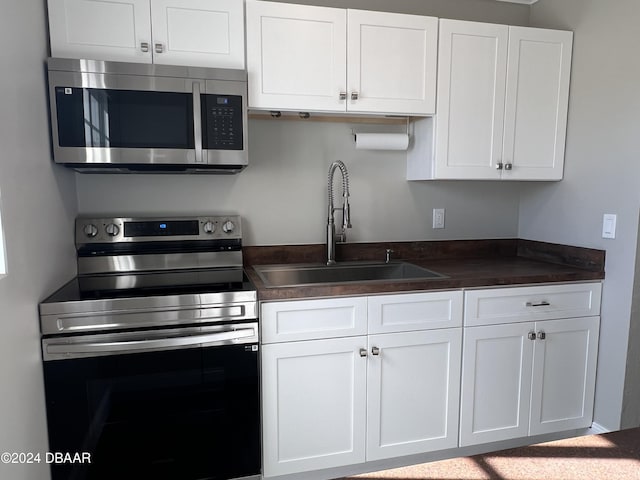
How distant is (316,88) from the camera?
1.96 metres

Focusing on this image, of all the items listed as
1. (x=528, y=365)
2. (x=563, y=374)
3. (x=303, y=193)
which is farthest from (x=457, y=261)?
(x=303, y=193)

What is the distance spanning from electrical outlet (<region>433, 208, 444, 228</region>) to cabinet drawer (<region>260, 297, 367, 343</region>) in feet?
3.10

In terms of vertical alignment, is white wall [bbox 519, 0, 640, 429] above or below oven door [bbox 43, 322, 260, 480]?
above

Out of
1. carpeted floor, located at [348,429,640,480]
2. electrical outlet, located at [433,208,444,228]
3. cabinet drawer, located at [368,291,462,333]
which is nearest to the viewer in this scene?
carpeted floor, located at [348,429,640,480]

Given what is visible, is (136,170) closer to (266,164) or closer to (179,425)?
(266,164)

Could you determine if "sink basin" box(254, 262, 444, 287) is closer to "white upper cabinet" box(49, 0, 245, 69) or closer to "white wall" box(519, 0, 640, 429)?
"white wall" box(519, 0, 640, 429)

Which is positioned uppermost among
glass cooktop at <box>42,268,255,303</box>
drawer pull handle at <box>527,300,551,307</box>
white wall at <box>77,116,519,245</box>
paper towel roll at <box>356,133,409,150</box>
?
paper towel roll at <box>356,133,409,150</box>

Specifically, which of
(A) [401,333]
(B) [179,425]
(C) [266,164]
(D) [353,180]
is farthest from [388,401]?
(C) [266,164]

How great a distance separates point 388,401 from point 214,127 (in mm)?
1413

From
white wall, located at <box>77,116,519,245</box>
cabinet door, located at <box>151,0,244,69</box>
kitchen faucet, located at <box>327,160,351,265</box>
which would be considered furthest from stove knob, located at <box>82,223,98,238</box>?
kitchen faucet, located at <box>327,160,351,265</box>

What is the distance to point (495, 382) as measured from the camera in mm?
2025

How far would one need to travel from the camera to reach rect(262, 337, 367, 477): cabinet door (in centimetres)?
177

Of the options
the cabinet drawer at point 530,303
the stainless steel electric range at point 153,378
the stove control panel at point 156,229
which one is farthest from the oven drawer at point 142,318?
the cabinet drawer at point 530,303

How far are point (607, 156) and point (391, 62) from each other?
45.3 inches
